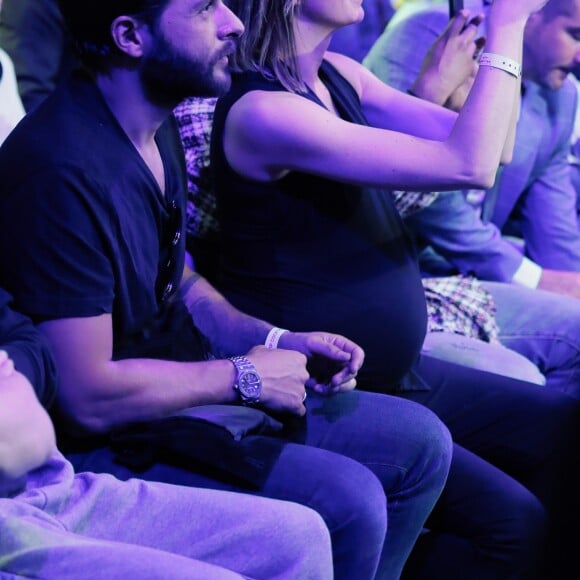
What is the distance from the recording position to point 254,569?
3.22ft

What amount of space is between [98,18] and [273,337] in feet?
1.59

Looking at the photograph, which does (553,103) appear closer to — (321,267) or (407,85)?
(407,85)

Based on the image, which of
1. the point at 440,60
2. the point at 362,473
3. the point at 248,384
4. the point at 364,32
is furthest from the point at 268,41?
the point at 364,32

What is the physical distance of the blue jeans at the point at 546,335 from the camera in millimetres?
1818

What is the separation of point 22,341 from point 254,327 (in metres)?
0.47

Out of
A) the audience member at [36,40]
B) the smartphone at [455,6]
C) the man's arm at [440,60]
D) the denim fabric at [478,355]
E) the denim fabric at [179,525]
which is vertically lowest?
the denim fabric at [478,355]

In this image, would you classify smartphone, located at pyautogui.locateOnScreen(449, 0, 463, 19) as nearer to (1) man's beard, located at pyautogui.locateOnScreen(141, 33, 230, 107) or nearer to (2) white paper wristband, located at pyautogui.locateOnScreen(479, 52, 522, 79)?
(2) white paper wristband, located at pyautogui.locateOnScreen(479, 52, 522, 79)

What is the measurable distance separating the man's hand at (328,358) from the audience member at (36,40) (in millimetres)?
992

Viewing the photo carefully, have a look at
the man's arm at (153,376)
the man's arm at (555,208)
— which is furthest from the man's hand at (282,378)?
the man's arm at (555,208)

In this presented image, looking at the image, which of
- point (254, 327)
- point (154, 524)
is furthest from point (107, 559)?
point (254, 327)

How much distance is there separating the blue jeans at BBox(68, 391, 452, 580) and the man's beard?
17.3 inches

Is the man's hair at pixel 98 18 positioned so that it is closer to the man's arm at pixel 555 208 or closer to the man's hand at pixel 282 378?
the man's hand at pixel 282 378

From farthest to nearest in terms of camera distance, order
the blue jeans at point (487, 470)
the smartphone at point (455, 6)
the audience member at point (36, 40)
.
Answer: the audience member at point (36, 40), the smartphone at point (455, 6), the blue jeans at point (487, 470)

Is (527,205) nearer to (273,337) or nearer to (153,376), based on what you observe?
(273,337)
